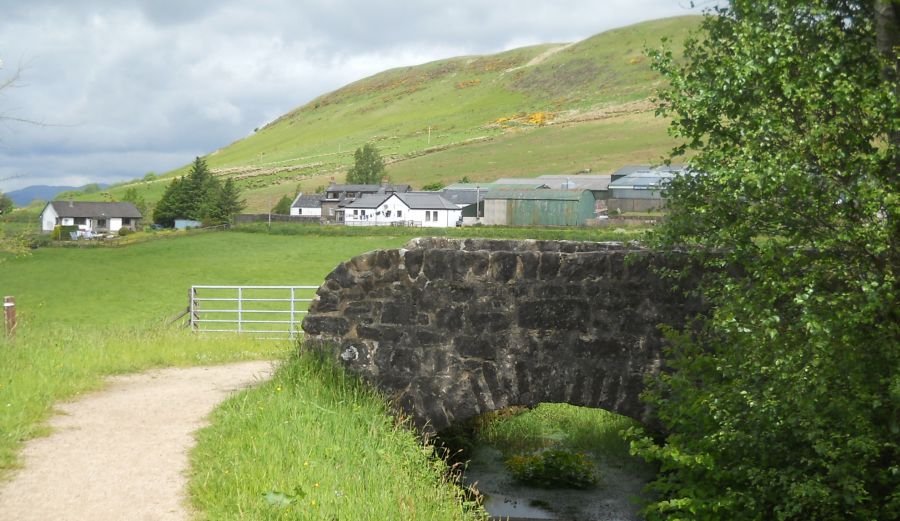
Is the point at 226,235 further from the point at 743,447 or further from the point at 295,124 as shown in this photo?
the point at 295,124

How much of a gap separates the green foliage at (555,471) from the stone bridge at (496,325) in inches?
182

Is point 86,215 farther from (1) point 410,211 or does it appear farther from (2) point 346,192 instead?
(1) point 410,211

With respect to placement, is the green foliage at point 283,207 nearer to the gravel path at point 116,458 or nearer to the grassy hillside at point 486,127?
the grassy hillside at point 486,127

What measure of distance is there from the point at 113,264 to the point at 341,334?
124 ft

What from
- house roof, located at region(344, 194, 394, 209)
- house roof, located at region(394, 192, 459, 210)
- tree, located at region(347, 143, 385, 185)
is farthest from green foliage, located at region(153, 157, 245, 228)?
tree, located at region(347, 143, 385, 185)

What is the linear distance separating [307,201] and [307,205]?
0.78 metres

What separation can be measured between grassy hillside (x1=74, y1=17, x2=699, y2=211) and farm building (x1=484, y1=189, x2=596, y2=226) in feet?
43.6

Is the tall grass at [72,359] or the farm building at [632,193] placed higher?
the farm building at [632,193]

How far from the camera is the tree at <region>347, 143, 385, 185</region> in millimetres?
98188

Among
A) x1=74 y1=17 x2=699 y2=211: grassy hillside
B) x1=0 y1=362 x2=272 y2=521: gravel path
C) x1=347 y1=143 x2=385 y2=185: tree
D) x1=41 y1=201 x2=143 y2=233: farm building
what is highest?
x1=74 y1=17 x2=699 y2=211: grassy hillside

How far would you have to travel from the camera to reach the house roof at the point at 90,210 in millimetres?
91625

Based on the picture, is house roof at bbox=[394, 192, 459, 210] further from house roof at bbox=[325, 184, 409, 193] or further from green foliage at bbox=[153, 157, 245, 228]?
green foliage at bbox=[153, 157, 245, 228]

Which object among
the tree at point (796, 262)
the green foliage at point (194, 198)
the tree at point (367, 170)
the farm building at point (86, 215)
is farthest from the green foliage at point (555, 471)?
the tree at point (367, 170)

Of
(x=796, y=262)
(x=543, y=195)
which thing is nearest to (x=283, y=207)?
(x=543, y=195)
